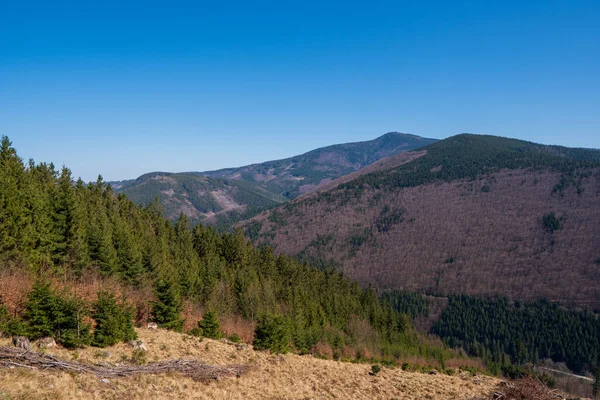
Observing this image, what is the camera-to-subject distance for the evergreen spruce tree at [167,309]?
32969mm

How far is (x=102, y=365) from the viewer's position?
63.4 feet

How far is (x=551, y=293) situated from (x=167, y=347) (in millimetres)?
232140

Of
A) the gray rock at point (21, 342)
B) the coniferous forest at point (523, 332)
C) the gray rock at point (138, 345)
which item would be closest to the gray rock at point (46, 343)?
the gray rock at point (21, 342)

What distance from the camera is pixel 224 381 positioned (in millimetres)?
21938

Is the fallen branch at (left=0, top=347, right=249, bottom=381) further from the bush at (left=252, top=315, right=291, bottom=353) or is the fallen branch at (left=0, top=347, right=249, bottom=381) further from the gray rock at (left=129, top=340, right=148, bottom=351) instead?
the bush at (left=252, top=315, right=291, bottom=353)

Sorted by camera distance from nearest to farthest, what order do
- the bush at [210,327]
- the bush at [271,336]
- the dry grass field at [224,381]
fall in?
1. the dry grass field at [224,381]
2. the bush at [271,336]
3. the bush at [210,327]

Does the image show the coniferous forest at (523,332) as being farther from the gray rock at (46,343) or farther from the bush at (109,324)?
the gray rock at (46,343)

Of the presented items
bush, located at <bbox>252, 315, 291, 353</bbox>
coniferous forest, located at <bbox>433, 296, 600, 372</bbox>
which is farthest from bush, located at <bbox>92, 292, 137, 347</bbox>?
coniferous forest, located at <bbox>433, 296, 600, 372</bbox>

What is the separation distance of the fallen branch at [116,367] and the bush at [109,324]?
162 inches

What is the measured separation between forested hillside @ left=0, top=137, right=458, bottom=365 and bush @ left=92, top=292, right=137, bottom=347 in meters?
1.18

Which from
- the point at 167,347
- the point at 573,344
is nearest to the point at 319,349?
the point at 167,347

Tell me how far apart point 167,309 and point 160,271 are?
20.6m

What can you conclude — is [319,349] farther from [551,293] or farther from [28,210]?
[551,293]

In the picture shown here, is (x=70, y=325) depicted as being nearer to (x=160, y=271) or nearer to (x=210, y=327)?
(x=210, y=327)
